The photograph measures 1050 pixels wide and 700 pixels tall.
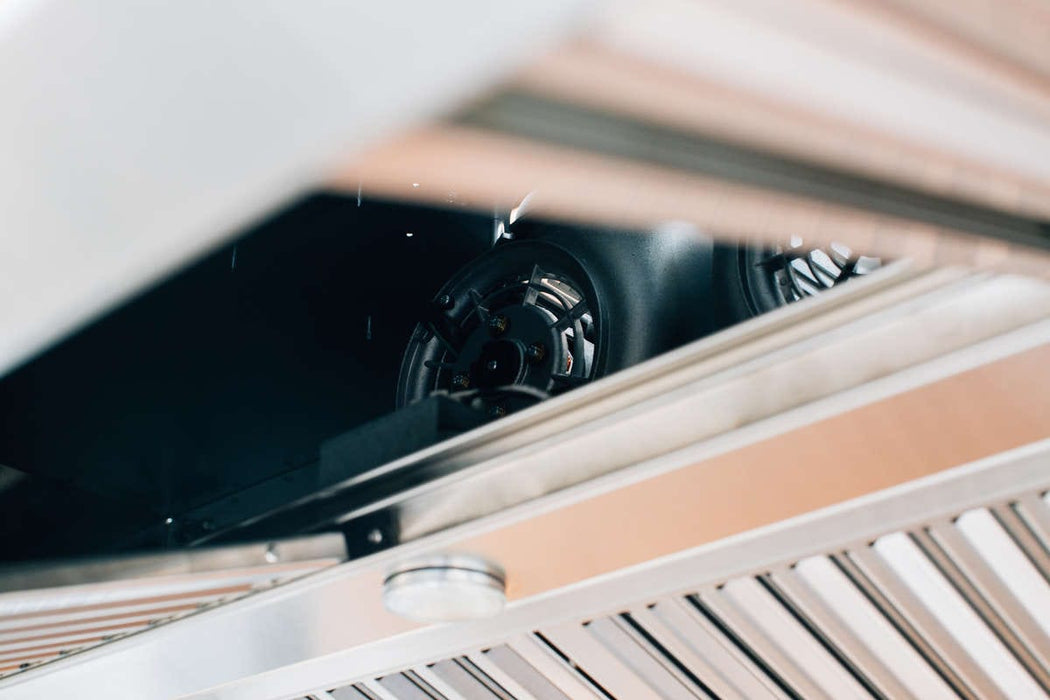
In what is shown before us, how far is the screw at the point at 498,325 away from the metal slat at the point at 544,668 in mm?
375

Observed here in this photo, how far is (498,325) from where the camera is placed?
128 centimetres

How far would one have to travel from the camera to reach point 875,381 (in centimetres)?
79

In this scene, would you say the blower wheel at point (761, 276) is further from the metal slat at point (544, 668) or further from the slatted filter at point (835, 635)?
the metal slat at point (544, 668)

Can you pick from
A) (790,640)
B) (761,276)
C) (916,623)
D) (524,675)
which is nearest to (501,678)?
(524,675)

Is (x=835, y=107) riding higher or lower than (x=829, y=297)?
lower

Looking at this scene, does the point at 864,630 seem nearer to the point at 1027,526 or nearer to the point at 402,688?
the point at 1027,526

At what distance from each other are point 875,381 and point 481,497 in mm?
399

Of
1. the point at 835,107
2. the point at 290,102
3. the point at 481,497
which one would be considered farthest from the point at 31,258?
the point at 481,497

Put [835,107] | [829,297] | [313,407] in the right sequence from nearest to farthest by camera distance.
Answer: [835,107], [829,297], [313,407]

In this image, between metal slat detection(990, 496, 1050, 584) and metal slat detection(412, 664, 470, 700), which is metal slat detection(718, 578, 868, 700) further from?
metal slat detection(412, 664, 470, 700)

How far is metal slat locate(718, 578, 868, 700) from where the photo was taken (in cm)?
109

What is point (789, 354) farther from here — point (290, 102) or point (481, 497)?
point (290, 102)

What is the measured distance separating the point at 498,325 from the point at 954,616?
62 cm

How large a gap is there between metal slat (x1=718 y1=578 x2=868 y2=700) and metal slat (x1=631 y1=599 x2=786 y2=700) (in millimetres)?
51
